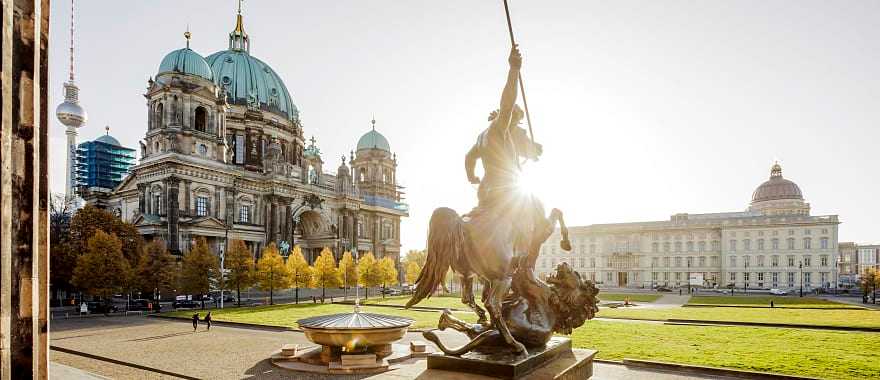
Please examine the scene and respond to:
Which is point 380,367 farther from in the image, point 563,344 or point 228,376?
point 563,344

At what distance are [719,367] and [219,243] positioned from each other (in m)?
59.0

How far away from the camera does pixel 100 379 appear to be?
15.9m

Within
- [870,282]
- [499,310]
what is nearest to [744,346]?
[499,310]

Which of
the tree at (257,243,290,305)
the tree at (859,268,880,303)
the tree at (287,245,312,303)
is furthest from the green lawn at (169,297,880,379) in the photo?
the tree at (859,268,880,303)

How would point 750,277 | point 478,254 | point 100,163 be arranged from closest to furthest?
point 478,254, point 750,277, point 100,163

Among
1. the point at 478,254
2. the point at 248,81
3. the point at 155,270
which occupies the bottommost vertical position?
the point at 155,270

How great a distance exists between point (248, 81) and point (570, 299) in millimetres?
83189

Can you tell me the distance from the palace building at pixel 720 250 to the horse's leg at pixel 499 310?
284 feet

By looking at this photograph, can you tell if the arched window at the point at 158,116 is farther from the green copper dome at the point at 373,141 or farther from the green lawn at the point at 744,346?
the green copper dome at the point at 373,141

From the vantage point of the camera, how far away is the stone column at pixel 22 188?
4.68m

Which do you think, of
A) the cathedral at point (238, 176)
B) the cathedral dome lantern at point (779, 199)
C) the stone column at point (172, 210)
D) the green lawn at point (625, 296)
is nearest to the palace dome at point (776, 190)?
the cathedral dome lantern at point (779, 199)

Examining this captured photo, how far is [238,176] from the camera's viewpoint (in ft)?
221

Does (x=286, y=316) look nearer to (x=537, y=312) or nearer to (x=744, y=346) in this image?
(x=744, y=346)

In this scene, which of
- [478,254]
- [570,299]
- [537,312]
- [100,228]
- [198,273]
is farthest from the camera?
[100,228]
